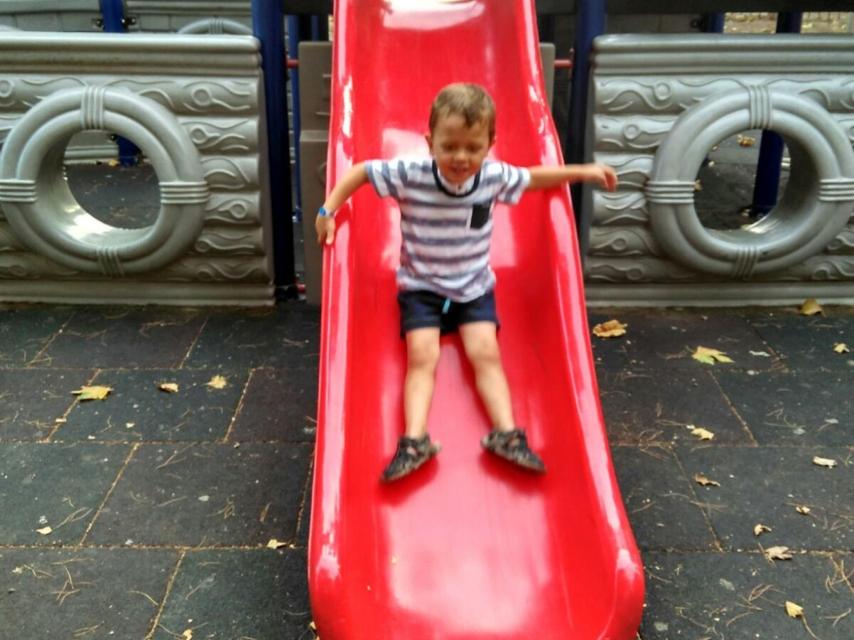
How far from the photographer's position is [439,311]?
10.2 ft

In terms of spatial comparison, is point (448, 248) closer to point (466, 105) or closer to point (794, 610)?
→ point (466, 105)

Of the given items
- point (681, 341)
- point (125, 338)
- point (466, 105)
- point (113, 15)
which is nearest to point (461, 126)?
point (466, 105)

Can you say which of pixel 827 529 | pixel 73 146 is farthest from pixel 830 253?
pixel 73 146

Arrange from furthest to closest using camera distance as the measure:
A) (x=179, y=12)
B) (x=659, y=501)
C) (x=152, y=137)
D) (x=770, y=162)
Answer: (x=179, y=12) → (x=770, y=162) → (x=152, y=137) → (x=659, y=501)

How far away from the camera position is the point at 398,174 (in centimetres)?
301

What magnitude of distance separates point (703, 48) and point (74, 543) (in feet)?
12.1

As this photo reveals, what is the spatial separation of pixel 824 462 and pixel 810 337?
1.27 m

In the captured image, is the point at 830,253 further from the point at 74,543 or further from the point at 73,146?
the point at 73,146

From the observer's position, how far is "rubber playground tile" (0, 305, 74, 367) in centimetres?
429

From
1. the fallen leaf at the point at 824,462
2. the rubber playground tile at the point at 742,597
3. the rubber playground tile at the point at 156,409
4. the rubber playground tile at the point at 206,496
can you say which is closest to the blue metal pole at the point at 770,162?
the fallen leaf at the point at 824,462

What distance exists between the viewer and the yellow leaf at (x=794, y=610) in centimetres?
263

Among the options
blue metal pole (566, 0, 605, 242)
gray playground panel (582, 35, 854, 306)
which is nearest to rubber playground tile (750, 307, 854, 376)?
gray playground panel (582, 35, 854, 306)

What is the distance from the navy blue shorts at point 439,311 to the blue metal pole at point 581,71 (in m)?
1.79

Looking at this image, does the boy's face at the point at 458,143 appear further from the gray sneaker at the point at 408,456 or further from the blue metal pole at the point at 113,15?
the blue metal pole at the point at 113,15
